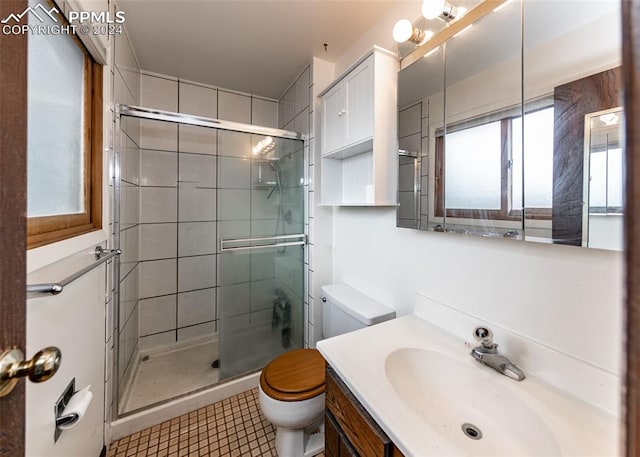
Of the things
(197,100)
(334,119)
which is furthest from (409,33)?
(197,100)

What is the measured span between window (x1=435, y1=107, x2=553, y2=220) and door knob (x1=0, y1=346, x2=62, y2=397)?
1166 millimetres

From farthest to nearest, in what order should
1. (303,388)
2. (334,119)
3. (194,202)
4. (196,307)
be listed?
(196,307) → (194,202) → (334,119) → (303,388)

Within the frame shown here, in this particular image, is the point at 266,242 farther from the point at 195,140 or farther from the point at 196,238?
the point at 195,140

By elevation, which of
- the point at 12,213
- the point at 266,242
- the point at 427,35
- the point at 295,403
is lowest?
the point at 295,403

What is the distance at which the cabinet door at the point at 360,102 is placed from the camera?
1.26 meters

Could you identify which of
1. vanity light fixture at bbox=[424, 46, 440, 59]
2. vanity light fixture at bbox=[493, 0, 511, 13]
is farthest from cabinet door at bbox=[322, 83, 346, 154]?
vanity light fixture at bbox=[493, 0, 511, 13]

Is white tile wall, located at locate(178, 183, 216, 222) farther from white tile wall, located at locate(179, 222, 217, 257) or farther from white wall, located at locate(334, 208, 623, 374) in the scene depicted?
white wall, located at locate(334, 208, 623, 374)

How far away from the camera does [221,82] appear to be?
222 centimetres

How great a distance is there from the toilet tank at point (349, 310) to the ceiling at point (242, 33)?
63.8 inches

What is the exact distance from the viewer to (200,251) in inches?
90.5

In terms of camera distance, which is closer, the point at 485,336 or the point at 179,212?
the point at 485,336

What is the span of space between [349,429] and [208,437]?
3.53 feet

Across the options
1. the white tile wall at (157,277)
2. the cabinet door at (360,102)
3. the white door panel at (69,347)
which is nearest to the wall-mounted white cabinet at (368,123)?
the cabinet door at (360,102)

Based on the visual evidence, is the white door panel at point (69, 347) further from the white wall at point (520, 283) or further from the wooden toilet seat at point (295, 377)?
the white wall at point (520, 283)
